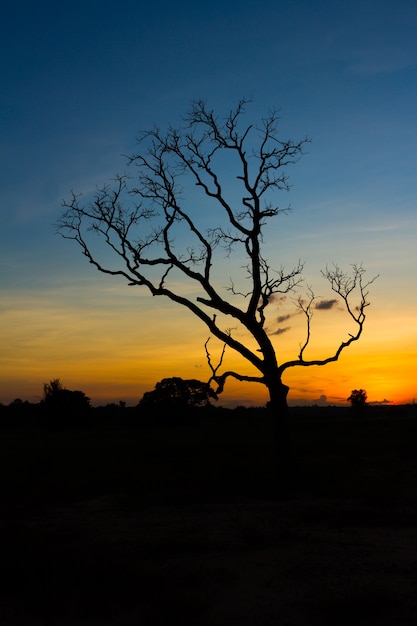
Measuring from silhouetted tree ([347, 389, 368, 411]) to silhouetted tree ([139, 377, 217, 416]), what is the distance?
3592 centimetres

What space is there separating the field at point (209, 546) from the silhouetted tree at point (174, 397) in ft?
105

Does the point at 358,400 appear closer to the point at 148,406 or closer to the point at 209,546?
the point at 148,406

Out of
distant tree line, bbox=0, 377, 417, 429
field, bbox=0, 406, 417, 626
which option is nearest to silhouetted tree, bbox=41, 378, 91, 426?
distant tree line, bbox=0, 377, 417, 429

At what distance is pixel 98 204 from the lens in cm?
2095

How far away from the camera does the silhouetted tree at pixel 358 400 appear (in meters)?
83.7

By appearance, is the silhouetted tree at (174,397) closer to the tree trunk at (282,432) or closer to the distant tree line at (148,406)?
the distant tree line at (148,406)

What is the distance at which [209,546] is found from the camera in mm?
10195

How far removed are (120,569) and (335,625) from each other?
3.39 m

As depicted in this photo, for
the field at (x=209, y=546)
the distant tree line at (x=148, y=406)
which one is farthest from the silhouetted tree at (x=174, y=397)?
the field at (x=209, y=546)

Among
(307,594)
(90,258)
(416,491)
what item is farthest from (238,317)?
(307,594)

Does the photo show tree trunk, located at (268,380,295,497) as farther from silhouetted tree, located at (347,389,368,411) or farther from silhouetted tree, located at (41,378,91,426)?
silhouetted tree, located at (347,389,368,411)

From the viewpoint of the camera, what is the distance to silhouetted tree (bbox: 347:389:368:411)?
275ft

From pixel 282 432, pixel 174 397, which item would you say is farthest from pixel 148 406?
pixel 282 432

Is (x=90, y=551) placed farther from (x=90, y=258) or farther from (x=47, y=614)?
(x=90, y=258)
